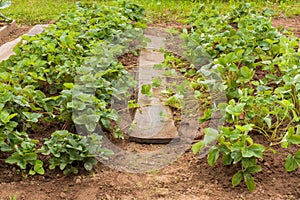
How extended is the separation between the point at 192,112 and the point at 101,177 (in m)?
1.09

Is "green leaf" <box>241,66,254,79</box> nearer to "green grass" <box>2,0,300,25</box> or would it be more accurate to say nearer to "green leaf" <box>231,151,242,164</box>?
"green leaf" <box>231,151,242,164</box>

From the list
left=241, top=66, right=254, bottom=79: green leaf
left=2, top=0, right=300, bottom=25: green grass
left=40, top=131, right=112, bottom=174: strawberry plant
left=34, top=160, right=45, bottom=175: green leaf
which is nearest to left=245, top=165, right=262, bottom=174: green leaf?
left=40, top=131, right=112, bottom=174: strawberry plant

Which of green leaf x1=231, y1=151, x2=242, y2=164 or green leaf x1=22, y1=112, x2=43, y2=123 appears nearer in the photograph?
green leaf x1=231, y1=151, x2=242, y2=164

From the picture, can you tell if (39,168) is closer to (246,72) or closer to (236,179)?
(236,179)

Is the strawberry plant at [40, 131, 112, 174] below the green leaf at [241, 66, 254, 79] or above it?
below

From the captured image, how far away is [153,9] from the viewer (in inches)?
267

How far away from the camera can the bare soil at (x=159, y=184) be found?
285cm

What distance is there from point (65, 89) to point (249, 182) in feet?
5.45

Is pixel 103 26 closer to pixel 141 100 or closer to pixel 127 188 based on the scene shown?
pixel 141 100

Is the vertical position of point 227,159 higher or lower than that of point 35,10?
higher

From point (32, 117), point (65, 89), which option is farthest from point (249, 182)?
point (65, 89)

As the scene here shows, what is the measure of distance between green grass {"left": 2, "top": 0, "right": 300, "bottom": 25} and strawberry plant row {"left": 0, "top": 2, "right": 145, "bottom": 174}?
1.40m

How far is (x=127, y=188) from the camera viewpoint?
2.96 meters

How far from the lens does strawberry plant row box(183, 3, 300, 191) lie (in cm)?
284
